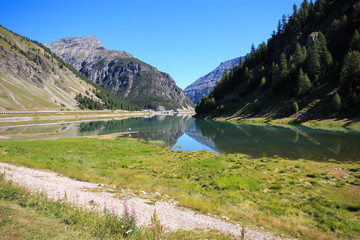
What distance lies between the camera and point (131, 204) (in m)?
12.5

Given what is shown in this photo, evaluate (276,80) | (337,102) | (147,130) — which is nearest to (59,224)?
(147,130)

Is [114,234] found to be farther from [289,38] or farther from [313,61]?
[289,38]

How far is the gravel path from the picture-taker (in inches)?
405

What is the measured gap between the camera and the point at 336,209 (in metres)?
14.0

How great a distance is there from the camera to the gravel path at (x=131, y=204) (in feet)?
33.8

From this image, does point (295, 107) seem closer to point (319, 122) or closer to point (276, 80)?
point (319, 122)

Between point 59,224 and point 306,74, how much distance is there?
114 metres

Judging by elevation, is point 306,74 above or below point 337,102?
above

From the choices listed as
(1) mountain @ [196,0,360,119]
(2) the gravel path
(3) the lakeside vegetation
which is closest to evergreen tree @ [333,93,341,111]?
(1) mountain @ [196,0,360,119]

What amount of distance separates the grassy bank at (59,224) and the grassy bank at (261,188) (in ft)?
17.5

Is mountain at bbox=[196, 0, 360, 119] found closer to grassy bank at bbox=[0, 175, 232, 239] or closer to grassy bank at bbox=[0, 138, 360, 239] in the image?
grassy bank at bbox=[0, 138, 360, 239]

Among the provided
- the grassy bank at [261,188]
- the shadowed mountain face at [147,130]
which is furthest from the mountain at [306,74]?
the grassy bank at [261,188]

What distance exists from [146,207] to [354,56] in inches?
4027

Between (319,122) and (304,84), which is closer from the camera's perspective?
(319,122)
